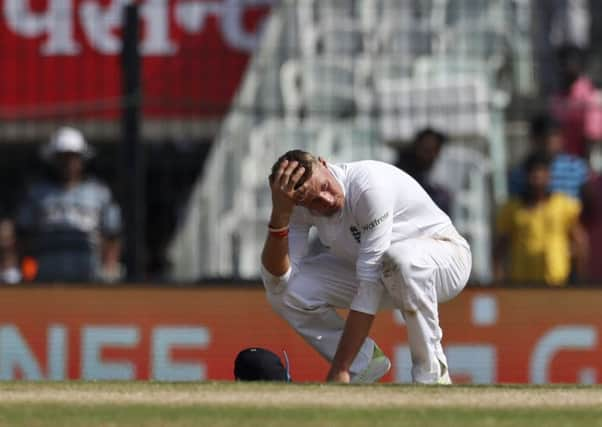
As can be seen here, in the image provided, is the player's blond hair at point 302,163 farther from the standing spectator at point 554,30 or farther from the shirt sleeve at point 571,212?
the standing spectator at point 554,30

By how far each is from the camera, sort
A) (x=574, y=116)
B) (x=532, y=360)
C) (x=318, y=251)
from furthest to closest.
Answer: (x=574, y=116), (x=532, y=360), (x=318, y=251)

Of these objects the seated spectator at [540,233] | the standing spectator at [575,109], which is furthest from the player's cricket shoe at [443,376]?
the standing spectator at [575,109]

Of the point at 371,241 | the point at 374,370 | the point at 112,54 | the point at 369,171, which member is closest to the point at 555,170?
the point at 112,54

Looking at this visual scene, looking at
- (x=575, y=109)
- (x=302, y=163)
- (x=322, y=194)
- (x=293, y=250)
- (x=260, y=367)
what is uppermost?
(x=302, y=163)

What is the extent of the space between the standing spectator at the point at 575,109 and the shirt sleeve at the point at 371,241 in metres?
4.95

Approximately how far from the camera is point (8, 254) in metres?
13.3

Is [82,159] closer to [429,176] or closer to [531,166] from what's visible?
[429,176]

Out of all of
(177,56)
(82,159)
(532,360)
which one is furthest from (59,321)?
(532,360)

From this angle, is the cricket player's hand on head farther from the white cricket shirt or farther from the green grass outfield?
the green grass outfield

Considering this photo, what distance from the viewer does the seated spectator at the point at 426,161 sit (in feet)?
39.7

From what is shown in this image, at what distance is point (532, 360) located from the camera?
12.1 m

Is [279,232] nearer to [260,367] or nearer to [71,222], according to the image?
[260,367]

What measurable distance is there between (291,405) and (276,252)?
1.77 metres

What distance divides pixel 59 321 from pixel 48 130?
148 cm
